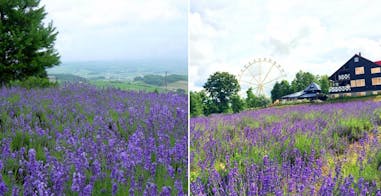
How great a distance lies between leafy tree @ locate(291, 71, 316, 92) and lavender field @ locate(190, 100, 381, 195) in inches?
3.8

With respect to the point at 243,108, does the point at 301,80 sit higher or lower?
higher

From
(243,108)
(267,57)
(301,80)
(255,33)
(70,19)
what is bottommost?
(243,108)

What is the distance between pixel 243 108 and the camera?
6.87 ft

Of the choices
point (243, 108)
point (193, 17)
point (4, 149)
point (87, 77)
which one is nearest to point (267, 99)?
point (243, 108)

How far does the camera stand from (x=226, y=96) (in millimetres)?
2160

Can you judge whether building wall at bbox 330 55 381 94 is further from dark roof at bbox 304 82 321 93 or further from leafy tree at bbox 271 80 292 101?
leafy tree at bbox 271 80 292 101

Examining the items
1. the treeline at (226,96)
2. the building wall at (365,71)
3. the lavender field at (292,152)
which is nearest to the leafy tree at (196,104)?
the treeline at (226,96)

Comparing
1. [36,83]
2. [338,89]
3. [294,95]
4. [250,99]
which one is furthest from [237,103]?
[36,83]

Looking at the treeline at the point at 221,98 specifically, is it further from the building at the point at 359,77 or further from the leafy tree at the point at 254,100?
the building at the point at 359,77

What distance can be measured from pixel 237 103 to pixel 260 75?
206 mm

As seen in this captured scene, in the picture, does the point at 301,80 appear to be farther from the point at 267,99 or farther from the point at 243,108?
the point at 243,108

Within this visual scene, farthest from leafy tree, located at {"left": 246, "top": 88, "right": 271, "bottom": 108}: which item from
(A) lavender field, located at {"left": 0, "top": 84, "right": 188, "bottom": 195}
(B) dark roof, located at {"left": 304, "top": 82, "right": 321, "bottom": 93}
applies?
(A) lavender field, located at {"left": 0, "top": 84, "right": 188, "bottom": 195}

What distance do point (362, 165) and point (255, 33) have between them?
0.92m

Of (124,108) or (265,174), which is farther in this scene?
(124,108)
